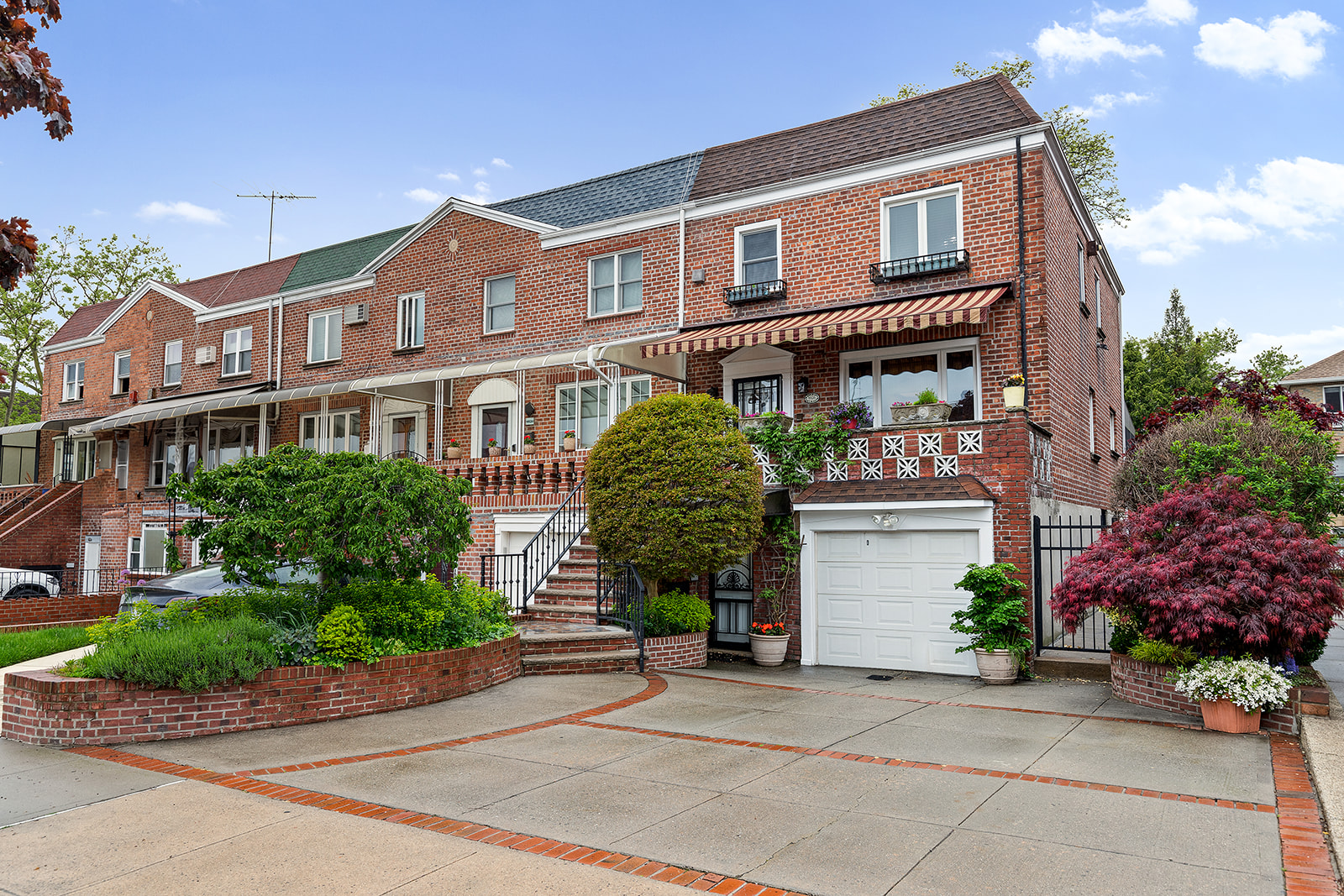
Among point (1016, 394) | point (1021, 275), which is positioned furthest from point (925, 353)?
point (1016, 394)

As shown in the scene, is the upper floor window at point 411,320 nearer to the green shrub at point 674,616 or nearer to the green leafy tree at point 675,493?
the green leafy tree at point 675,493

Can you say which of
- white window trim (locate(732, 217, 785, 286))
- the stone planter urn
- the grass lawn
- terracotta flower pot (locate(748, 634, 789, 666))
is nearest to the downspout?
the stone planter urn

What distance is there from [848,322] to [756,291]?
9.18 ft

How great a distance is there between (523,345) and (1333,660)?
15715 mm

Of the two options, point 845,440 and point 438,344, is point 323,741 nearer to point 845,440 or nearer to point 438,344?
point 845,440

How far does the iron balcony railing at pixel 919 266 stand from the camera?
1432cm

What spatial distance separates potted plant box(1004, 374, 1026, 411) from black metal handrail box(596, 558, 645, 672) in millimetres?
5884

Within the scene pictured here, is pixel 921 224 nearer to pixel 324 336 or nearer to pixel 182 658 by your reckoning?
pixel 182 658

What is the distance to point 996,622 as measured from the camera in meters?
11.9

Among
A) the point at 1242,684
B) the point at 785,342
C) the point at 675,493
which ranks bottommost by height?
the point at 1242,684

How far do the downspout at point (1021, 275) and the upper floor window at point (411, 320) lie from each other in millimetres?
13608

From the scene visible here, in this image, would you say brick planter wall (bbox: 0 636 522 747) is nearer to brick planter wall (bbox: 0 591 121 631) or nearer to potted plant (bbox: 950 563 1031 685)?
potted plant (bbox: 950 563 1031 685)

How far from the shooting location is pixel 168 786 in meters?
6.59

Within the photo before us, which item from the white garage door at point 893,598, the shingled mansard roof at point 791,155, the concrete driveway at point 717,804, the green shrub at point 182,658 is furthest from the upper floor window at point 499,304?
the green shrub at point 182,658
